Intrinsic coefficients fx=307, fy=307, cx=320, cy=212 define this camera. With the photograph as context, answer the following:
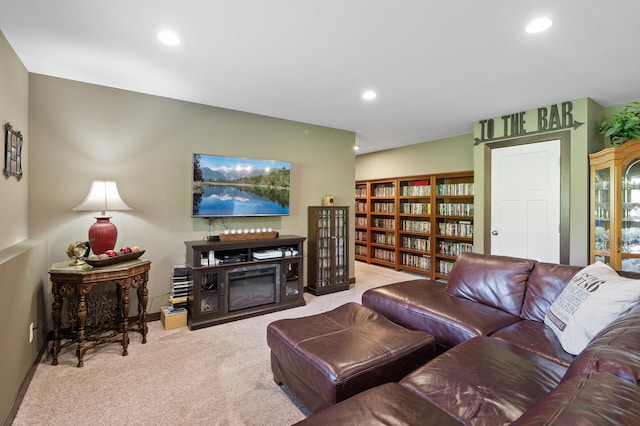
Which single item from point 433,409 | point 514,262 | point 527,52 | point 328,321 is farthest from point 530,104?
point 433,409

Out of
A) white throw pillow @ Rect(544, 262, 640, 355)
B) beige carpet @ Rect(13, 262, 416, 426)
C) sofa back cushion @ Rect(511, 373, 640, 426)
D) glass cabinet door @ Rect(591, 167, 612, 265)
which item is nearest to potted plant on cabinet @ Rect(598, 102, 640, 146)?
glass cabinet door @ Rect(591, 167, 612, 265)

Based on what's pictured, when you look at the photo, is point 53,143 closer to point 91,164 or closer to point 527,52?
point 91,164

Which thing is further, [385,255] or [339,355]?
[385,255]

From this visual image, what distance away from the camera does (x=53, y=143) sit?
2.90 m

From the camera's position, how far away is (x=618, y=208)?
3184 millimetres

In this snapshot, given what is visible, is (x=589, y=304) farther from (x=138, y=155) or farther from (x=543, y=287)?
(x=138, y=155)

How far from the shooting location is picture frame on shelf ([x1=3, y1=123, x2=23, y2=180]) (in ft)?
7.23

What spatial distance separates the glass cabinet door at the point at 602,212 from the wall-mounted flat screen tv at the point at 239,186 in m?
3.55

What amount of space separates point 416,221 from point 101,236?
496 centimetres

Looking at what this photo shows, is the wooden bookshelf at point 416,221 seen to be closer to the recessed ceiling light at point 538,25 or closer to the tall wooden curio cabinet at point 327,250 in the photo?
the tall wooden curio cabinet at point 327,250

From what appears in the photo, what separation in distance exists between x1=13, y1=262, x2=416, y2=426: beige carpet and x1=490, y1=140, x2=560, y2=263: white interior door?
339 cm

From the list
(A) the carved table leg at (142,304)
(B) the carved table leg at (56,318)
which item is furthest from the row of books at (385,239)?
(B) the carved table leg at (56,318)

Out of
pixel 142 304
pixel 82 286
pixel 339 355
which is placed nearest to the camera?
pixel 339 355

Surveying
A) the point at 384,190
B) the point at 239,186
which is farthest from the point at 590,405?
the point at 384,190
